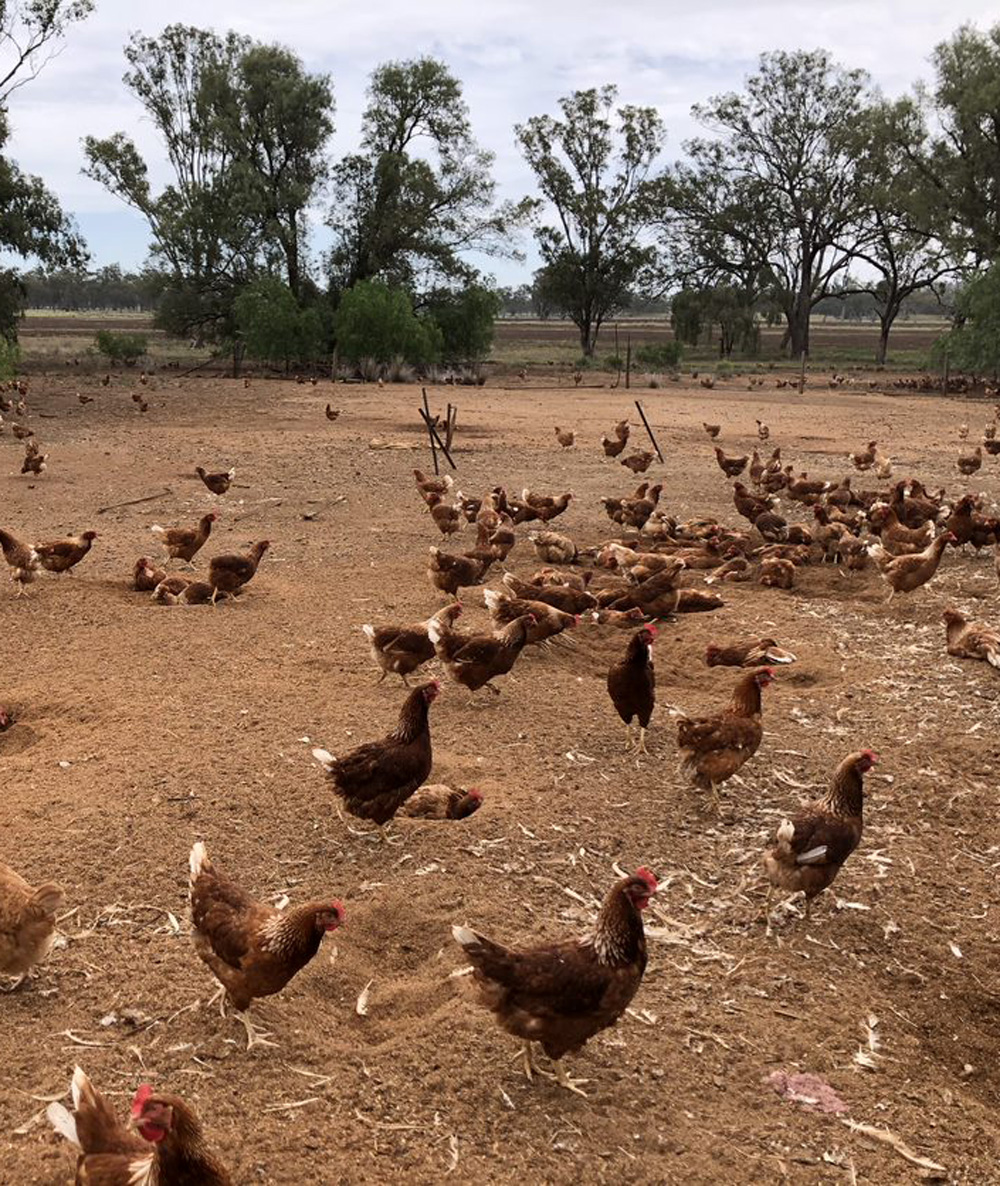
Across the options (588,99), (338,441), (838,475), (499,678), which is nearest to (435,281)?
(588,99)

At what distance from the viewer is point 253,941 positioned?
4.05m

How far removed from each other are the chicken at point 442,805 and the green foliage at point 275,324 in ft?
121

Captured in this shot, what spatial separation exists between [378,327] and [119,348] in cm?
1189

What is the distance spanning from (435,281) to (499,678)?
133 feet

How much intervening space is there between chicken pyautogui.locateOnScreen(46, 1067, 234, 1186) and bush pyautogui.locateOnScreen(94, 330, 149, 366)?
1701 inches

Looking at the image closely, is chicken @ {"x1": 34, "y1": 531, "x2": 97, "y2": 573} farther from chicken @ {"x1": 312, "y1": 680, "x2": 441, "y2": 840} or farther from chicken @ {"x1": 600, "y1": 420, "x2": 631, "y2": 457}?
chicken @ {"x1": 600, "y1": 420, "x2": 631, "y2": 457}

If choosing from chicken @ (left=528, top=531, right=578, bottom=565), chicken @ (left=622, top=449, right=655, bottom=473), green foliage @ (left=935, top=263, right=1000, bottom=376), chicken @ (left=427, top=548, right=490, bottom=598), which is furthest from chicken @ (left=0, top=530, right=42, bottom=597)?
green foliage @ (left=935, top=263, right=1000, bottom=376)

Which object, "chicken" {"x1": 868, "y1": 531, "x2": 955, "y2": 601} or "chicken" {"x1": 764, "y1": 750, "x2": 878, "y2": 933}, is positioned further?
"chicken" {"x1": 868, "y1": 531, "x2": 955, "y2": 601}

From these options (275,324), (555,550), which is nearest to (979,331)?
(275,324)

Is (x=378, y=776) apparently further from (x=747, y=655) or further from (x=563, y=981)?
(x=747, y=655)

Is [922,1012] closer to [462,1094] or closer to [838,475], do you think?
[462,1094]

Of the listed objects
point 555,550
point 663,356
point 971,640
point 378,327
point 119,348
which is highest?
point 378,327

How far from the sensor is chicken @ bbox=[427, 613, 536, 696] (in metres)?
7.75

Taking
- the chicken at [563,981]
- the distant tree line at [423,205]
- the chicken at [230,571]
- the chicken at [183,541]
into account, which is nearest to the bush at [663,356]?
the distant tree line at [423,205]
